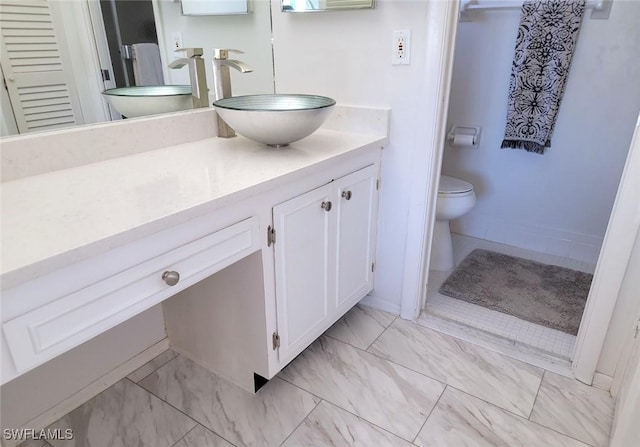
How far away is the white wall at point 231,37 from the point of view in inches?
63.1

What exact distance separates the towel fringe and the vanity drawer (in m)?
1.93

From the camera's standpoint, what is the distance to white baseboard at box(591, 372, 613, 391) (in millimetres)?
1610

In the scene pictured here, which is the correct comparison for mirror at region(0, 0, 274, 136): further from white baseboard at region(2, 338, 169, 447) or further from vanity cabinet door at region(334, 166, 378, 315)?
white baseboard at region(2, 338, 169, 447)

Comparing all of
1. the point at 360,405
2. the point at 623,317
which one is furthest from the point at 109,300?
the point at 623,317

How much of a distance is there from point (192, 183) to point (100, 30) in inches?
23.9

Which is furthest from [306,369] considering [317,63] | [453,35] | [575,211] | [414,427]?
[575,211]

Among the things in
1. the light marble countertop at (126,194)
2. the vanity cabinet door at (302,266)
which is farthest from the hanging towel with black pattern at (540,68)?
the vanity cabinet door at (302,266)

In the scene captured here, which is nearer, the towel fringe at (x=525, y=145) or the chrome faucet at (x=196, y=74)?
the chrome faucet at (x=196, y=74)

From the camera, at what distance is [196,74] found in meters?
1.66

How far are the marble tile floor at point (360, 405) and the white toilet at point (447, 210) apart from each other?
2.30 feet

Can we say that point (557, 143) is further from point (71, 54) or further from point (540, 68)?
point (71, 54)

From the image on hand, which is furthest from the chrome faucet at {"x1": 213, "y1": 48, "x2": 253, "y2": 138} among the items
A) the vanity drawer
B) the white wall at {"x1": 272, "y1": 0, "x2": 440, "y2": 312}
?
the vanity drawer

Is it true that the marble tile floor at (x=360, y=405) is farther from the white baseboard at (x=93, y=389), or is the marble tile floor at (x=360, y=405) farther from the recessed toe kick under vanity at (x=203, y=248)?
the recessed toe kick under vanity at (x=203, y=248)

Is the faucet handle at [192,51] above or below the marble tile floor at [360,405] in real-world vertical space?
above
